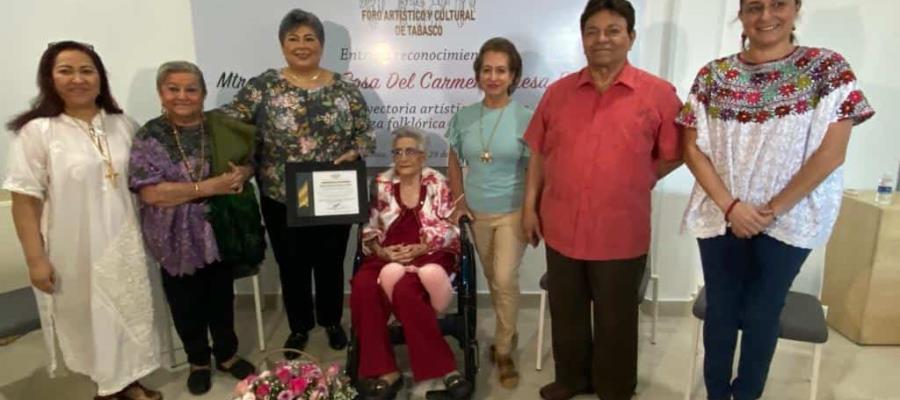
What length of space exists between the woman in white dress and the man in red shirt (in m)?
1.53

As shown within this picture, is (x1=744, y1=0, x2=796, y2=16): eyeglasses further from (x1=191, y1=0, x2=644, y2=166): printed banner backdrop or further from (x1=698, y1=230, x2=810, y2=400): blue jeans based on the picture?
(x1=191, y1=0, x2=644, y2=166): printed banner backdrop

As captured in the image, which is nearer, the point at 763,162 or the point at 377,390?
the point at 763,162

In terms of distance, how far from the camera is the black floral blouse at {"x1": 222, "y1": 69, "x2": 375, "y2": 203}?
92.7 inches

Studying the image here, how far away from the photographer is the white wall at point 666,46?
2.77 meters

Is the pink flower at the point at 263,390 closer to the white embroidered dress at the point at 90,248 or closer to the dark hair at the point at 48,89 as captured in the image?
the white embroidered dress at the point at 90,248

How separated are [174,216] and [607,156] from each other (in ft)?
5.30

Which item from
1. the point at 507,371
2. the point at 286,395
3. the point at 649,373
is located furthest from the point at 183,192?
the point at 649,373

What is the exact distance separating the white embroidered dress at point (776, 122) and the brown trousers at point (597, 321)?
1.25ft

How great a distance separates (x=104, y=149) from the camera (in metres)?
2.04

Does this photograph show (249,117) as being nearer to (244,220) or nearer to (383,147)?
(244,220)

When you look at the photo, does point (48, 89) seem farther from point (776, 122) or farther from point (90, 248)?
point (776, 122)

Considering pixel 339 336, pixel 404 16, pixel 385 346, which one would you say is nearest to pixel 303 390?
pixel 385 346

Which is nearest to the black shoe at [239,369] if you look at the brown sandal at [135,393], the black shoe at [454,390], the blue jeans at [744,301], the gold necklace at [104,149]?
the brown sandal at [135,393]

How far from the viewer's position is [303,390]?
1526mm
